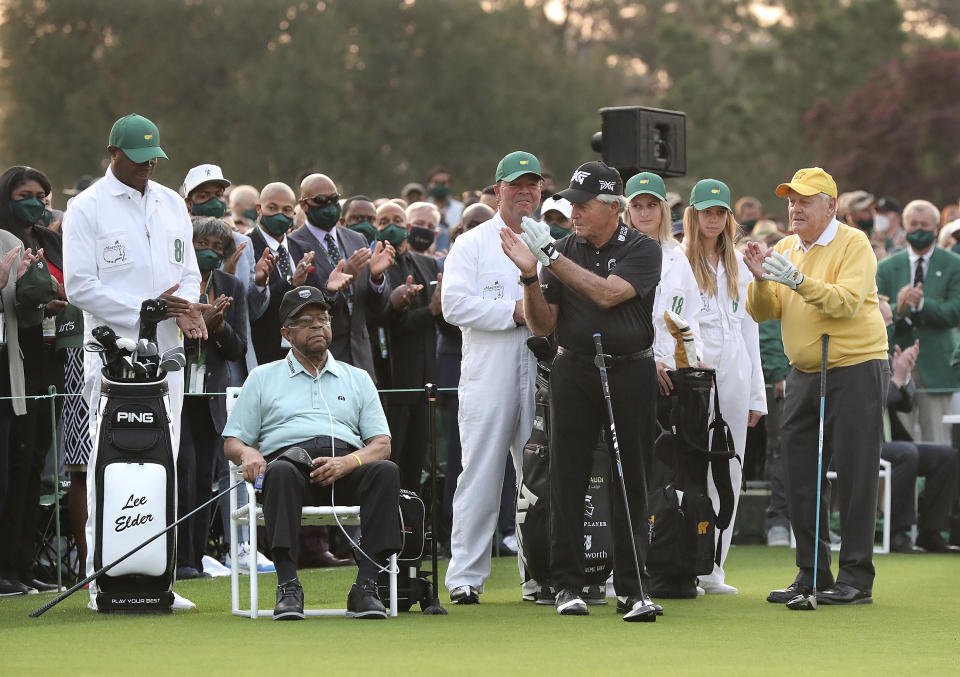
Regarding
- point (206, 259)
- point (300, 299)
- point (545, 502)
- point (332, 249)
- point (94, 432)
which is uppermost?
point (332, 249)

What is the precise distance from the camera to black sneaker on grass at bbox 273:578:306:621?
27.8 feet

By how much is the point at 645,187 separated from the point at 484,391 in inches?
65.3

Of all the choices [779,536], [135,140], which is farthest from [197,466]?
[779,536]

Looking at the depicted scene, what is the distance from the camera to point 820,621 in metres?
8.61

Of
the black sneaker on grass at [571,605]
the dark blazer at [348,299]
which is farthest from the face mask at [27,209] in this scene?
the black sneaker on grass at [571,605]

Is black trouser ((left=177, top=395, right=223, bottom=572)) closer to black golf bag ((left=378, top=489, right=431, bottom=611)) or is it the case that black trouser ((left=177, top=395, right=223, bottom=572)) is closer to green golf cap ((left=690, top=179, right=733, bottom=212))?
black golf bag ((left=378, top=489, right=431, bottom=611))

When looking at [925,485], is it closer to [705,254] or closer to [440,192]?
[705,254]

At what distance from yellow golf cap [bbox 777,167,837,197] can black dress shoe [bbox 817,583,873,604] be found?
2087mm

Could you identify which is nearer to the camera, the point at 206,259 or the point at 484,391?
the point at 484,391

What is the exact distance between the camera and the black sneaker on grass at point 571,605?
28.8 feet

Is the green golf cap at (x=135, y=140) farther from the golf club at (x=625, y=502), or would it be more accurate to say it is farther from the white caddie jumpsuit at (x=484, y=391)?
the golf club at (x=625, y=502)

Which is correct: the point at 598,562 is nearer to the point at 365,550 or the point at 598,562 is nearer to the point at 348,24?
the point at 365,550

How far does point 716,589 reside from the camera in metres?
10.2

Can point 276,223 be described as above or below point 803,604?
above
